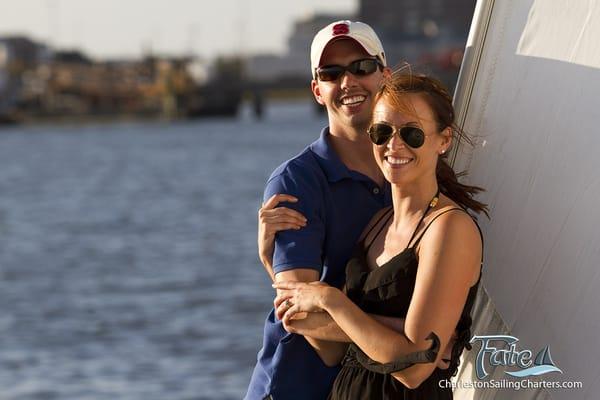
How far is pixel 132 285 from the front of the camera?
27016mm

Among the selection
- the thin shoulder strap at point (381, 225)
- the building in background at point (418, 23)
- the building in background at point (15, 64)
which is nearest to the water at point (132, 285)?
the thin shoulder strap at point (381, 225)

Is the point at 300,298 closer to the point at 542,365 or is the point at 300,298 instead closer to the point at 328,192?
the point at 328,192

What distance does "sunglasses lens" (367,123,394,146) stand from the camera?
3.41 meters

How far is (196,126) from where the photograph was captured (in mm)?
147500

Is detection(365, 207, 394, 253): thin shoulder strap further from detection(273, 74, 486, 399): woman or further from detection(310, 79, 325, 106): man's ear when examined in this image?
detection(310, 79, 325, 106): man's ear

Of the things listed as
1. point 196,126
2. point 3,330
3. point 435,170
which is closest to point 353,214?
point 435,170

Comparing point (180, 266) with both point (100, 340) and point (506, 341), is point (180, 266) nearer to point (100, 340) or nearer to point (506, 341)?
point (100, 340)

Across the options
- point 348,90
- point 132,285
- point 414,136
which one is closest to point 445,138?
point 414,136

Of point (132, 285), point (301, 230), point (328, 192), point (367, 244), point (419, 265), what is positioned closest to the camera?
point (419, 265)

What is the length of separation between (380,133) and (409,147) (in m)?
0.09

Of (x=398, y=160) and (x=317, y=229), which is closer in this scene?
A: (x=398, y=160)

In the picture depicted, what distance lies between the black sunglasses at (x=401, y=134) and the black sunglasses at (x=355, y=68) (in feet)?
1.41

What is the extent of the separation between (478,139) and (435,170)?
1.87ft

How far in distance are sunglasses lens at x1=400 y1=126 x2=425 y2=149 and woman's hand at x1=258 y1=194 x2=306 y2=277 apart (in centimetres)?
46
